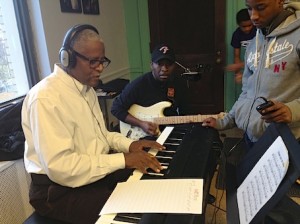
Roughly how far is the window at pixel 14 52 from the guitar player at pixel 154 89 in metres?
0.78

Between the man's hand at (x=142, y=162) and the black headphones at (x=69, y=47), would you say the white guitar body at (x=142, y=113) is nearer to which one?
the man's hand at (x=142, y=162)

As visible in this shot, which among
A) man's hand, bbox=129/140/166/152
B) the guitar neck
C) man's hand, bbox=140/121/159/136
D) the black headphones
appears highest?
the black headphones

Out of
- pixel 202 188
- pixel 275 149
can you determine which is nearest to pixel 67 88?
pixel 202 188

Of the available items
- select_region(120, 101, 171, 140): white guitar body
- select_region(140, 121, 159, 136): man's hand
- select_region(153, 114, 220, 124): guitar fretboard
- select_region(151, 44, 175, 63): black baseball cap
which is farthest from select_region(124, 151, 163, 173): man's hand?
select_region(151, 44, 175, 63): black baseball cap

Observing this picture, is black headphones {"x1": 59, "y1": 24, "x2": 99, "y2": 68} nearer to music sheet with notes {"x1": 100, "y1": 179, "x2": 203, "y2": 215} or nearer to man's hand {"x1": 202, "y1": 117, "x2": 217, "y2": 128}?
music sheet with notes {"x1": 100, "y1": 179, "x2": 203, "y2": 215}

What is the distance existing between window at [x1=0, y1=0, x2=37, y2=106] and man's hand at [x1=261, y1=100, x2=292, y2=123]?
5.87 feet

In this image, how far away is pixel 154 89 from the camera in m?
2.21

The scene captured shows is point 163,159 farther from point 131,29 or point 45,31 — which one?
point 131,29

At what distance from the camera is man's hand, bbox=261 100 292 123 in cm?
100

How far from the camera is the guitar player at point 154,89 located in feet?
7.04

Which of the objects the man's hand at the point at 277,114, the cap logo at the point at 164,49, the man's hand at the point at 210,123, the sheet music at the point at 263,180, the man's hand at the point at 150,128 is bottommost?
the man's hand at the point at 150,128

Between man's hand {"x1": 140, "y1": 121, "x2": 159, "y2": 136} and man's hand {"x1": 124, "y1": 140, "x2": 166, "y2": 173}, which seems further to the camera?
man's hand {"x1": 140, "y1": 121, "x2": 159, "y2": 136}

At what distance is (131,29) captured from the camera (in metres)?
3.71

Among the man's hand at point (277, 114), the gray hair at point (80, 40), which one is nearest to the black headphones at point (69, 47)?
the gray hair at point (80, 40)
